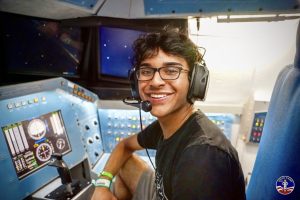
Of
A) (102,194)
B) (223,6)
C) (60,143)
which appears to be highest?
(223,6)

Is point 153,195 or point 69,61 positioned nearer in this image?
point 153,195

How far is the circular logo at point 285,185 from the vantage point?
880mm

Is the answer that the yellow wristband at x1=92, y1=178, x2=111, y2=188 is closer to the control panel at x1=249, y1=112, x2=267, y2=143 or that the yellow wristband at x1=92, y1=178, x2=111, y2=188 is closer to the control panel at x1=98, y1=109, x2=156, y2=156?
the control panel at x1=98, y1=109, x2=156, y2=156

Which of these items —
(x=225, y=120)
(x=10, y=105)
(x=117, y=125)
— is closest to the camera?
(x=10, y=105)

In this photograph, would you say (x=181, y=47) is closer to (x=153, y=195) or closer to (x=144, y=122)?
(x=153, y=195)

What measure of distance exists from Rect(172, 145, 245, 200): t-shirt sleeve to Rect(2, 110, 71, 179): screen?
865mm

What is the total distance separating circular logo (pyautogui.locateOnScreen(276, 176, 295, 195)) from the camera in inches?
34.6

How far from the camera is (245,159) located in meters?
2.16

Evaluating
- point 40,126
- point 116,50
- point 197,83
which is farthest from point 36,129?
point 116,50

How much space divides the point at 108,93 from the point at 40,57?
0.63 metres

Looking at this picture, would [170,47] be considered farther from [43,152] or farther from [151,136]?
[43,152]

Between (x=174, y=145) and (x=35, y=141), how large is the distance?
82 cm

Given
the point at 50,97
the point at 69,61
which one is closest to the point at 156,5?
the point at 50,97

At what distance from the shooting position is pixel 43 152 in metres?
1.53
